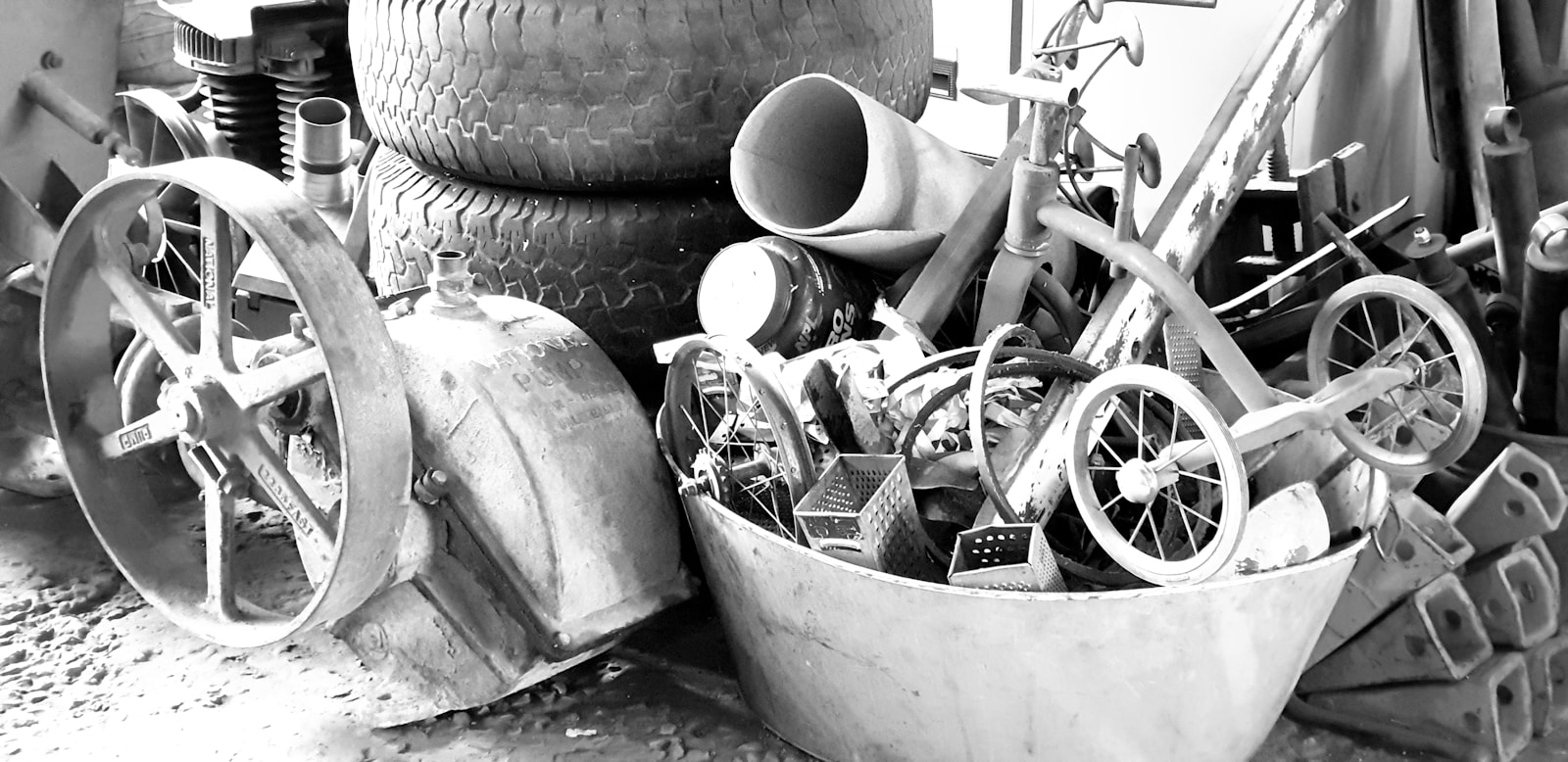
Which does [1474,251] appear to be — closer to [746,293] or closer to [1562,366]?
[1562,366]

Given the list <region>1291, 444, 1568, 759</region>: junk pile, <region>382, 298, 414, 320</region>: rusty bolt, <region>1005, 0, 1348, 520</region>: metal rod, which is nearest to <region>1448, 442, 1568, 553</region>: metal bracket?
<region>1291, 444, 1568, 759</region>: junk pile

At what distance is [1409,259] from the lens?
205cm

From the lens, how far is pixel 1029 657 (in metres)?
1.62

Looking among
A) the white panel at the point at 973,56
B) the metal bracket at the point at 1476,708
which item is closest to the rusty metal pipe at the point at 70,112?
the white panel at the point at 973,56

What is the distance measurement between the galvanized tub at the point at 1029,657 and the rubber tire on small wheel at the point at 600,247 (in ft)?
1.78

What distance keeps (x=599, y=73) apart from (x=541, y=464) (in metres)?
0.68

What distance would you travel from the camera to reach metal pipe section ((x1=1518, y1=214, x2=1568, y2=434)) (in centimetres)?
183

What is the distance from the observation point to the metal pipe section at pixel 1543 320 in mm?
1831

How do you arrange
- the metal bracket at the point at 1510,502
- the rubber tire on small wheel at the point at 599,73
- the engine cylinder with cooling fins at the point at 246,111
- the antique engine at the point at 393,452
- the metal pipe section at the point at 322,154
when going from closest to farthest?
the antique engine at the point at 393,452
the metal bracket at the point at 1510,502
the rubber tire on small wheel at the point at 599,73
the metal pipe section at the point at 322,154
the engine cylinder with cooling fins at the point at 246,111

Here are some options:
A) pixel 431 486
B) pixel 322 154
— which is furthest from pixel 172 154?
pixel 431 486

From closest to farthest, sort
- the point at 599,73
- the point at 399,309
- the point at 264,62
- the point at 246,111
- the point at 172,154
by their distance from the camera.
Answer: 1. the point at 399,309
2. the point at 599,73
3. the point at 172,154
4. the point at 264,62
5. the point at 246,111

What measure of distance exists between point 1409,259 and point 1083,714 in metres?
0.91

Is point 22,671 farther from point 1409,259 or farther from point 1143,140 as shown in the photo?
point 1409,259

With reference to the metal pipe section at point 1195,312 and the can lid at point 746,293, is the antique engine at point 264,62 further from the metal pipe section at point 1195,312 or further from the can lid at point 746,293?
the metal pipe section at point 1195,312
